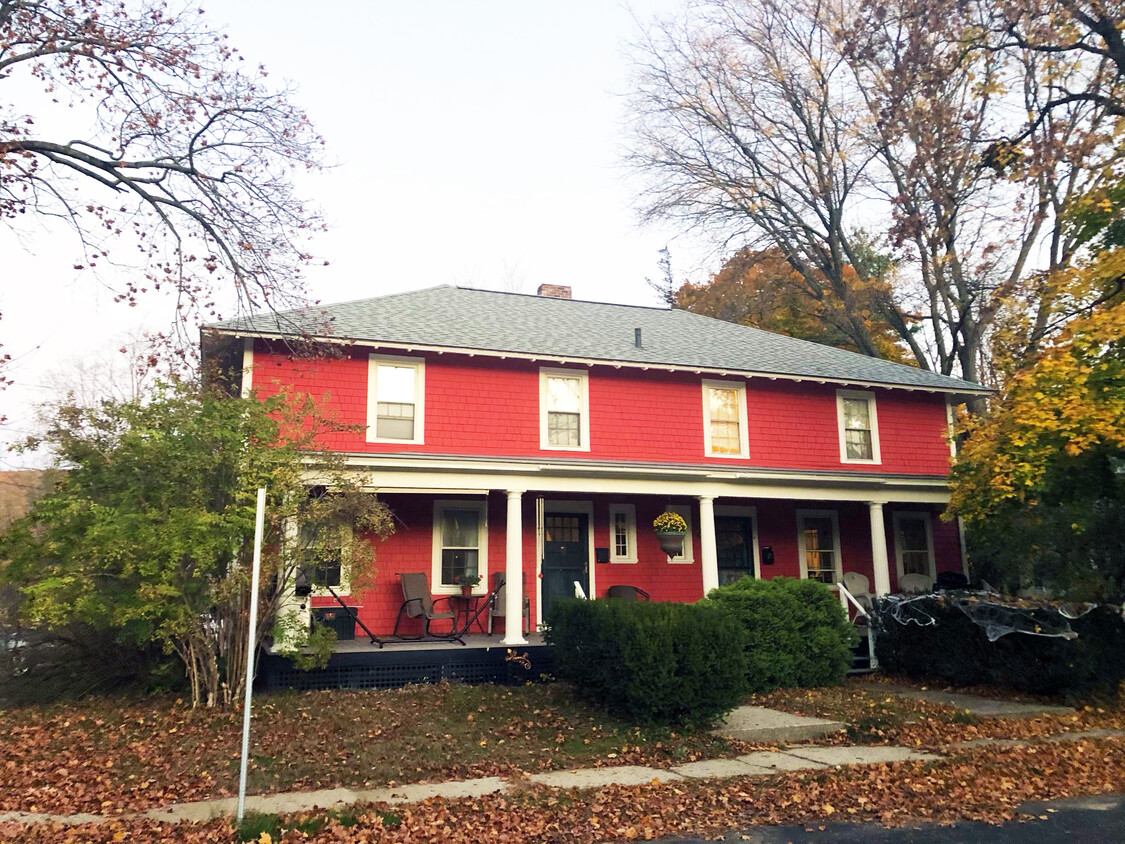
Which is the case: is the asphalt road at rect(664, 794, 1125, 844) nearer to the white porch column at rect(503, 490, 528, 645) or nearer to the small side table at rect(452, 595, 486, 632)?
the white porch column at rect(503, 490, 528, 645)

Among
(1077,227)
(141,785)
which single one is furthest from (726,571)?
(141,785)

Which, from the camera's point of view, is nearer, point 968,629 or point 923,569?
point 968,629

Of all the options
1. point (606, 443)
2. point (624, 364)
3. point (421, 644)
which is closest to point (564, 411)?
point (606, 443)

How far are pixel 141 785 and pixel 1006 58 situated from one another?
648 inches

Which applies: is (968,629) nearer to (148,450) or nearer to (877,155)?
(148,450)

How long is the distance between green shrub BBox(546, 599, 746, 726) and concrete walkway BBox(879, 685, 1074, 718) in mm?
3513

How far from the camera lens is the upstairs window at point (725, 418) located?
17.0 meters

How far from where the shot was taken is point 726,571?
1770 centimetres

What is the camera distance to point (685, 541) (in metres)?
17.2

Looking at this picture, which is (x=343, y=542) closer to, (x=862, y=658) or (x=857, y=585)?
(x=862, y=658)

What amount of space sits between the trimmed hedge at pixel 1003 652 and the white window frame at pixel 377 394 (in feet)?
28.0

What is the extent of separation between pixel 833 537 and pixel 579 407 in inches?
264

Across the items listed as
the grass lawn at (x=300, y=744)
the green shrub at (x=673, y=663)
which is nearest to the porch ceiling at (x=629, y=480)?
the grass lawn at (x=300, y=744)

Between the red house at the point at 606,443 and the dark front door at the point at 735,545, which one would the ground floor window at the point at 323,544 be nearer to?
the red house at the point at 606,443
